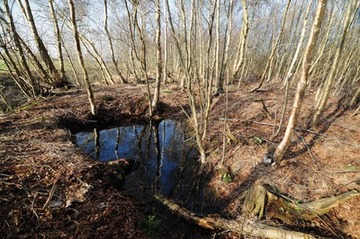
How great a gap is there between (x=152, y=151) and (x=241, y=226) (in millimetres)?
4092

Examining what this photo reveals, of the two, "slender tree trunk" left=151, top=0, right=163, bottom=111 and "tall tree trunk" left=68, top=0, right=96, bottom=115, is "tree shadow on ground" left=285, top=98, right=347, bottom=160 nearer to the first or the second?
"slender tree trunk" left=151, top=0, right=163, bottom=111

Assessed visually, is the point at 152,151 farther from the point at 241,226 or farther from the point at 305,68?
the point at 305,68

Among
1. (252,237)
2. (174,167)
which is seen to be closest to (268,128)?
(174,167)

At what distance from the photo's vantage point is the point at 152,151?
6824 millimetres

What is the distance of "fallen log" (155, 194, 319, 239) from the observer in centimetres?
299

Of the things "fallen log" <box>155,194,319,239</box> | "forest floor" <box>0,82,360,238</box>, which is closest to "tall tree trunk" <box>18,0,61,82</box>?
"forest floor" <box>0,82,360,238</box>

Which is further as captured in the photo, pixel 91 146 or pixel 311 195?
pixel 91 146

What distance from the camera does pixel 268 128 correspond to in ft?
21.1

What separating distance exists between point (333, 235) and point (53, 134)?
6.92 metres

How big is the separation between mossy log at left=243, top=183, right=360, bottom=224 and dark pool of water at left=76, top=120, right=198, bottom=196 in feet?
5.92

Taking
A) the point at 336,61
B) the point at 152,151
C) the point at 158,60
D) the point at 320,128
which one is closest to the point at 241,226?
the point at 152,151

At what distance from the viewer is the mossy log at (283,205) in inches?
132

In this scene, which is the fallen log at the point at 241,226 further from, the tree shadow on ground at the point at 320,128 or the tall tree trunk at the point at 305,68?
the tree shadow on ground at the point at 320,128

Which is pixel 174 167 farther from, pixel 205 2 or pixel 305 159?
pixel 205 2
